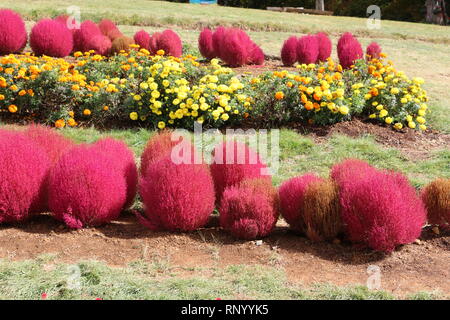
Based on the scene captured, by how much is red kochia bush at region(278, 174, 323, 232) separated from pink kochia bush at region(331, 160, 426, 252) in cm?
31

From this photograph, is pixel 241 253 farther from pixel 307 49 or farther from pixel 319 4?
pixel 319 4

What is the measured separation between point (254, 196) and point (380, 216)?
0.88 metres

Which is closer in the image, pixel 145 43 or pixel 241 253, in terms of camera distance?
pixel 241 253

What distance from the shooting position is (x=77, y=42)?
11.2 meters

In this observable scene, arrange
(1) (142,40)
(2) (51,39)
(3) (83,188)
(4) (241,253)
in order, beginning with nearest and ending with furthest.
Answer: (4) (241,253)
(3) (83,188)
(2) (51,39)
(1) (142,40)

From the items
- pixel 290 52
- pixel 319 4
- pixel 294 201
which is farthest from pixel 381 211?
pixel 319 4

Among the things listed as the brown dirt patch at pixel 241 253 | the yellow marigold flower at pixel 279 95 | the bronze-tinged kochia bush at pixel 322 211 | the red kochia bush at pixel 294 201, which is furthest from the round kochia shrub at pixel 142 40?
the bronze-tinged kochia bush at pixel 322 211

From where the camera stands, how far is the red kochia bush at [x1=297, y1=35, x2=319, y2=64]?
11.5 metres

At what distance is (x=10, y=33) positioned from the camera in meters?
10.6

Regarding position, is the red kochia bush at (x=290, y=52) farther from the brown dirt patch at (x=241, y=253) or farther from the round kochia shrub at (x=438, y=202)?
the brown dirt patch at (x=241, y=253)

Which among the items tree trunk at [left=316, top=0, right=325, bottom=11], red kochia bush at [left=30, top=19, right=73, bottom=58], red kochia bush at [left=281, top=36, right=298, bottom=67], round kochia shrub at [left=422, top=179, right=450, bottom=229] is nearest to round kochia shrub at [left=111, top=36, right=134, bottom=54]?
red kochia bush at [left=30, top=19, right=73, bottom=58]

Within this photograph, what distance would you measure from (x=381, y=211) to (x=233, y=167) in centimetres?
124

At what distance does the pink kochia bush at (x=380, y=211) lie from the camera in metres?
4.18

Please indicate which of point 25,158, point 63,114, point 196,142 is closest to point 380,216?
point 25,158
